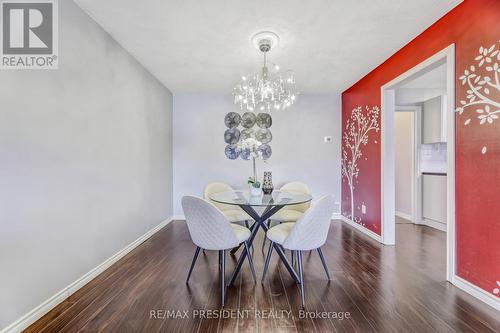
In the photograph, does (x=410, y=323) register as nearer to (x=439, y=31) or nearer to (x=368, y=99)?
(x=439, y=31)

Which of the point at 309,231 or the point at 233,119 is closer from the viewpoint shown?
the point at 309,231

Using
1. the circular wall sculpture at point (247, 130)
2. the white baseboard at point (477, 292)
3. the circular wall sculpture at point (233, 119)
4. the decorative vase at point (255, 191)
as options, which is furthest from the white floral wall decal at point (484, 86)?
the circular wall sculpture at point (233, 119)

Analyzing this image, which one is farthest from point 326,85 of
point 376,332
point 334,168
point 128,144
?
point 376,332

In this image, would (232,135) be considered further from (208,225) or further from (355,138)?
(208,225)

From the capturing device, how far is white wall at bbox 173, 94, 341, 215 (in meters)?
4.27

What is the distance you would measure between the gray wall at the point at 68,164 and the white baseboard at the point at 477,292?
10.9 ft

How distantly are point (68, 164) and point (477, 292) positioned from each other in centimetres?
349

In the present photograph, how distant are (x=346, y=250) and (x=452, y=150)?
1577 mm

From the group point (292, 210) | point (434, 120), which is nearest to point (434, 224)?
point (434, 120)

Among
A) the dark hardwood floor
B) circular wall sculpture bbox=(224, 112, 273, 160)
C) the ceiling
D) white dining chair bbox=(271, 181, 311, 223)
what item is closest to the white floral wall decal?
the ceiling

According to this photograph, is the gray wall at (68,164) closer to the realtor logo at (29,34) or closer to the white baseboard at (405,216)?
the realtor logo at (29,34)

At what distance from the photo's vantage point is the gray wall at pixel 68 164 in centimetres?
138

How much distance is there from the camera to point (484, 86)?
1705mm

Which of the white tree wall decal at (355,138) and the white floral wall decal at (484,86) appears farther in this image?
the white tree wall decal at (355,138)
